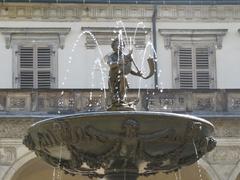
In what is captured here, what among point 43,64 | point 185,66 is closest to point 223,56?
point 185,66

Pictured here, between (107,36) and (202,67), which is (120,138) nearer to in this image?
(107,36)

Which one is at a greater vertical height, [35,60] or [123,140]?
A: [35,60]

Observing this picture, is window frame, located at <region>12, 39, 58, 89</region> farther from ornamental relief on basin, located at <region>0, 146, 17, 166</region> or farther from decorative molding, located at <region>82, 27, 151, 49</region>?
ornamental relief on basin, located at <region>0, 146, 17, 166</region>

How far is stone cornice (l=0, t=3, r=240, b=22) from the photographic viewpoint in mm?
27234

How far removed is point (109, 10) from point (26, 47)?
124 inches

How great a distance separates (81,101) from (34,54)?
13.5 feet

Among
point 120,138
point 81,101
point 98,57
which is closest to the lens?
point 120,138

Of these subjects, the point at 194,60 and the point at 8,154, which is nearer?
the point at 8,154

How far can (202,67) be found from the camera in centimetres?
2742

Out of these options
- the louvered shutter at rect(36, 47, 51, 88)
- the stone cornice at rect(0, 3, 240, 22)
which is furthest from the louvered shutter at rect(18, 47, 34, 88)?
the stone cornice at rect(0, 3, 240, 22)

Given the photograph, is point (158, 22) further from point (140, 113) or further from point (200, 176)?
point (140, 113)

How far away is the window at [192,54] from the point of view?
27.3m

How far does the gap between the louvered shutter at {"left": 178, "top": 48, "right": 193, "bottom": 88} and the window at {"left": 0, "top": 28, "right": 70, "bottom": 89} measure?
4113mm

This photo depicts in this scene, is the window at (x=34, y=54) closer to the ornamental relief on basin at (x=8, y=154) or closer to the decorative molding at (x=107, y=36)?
the decorative molding at (x=107, y=36)
